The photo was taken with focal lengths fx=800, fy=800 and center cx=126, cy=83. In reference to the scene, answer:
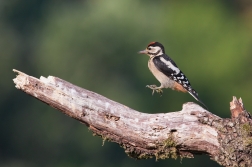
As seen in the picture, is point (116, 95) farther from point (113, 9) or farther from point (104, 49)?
point (113, 9)

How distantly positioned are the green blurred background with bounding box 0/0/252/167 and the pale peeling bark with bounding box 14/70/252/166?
15990 millimetres

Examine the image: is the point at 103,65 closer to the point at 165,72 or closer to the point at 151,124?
the point at 165,72

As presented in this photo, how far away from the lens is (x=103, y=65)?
26.5m

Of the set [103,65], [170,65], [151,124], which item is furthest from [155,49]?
[103,65]

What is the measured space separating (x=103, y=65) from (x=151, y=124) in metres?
19.2

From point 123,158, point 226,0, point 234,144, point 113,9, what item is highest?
point 226,0

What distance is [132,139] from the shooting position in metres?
7.44

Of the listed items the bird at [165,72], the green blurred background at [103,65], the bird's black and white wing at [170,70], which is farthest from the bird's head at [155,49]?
the green blurred background at [103,65]

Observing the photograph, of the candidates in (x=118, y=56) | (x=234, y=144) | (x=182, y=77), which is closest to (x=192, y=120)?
(x=234, y=144)

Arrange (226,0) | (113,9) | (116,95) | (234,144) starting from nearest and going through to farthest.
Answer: (234,144) → (116,95) → (113,9) → (226,0)

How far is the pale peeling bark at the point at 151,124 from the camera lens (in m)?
7.18

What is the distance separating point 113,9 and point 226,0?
9401 millimetres

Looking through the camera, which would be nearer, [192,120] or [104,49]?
[192,120]

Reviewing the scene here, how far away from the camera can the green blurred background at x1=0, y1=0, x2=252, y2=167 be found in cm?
2555
